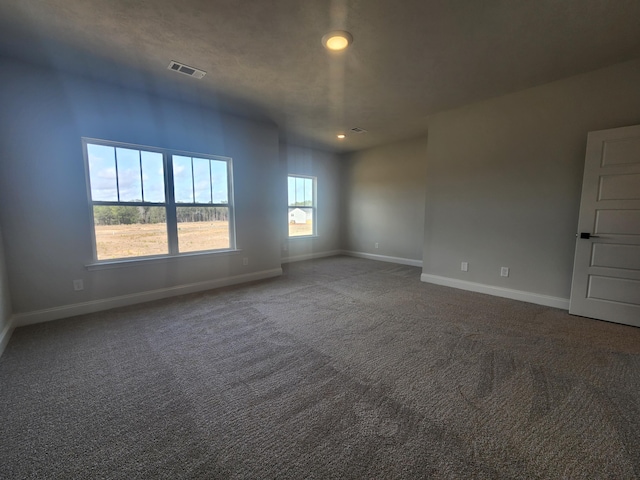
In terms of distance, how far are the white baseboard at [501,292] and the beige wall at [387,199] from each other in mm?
1417

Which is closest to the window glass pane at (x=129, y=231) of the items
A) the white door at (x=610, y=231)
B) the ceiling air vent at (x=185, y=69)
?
the ceiling air vent at (x=185, y=69)

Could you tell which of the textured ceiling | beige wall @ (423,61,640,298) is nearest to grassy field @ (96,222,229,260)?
the textured ceiling

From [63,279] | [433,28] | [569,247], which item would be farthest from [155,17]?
[569,247]

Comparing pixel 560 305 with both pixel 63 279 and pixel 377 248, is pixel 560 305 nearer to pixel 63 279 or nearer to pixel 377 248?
pixel 377 248

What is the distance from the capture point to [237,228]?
4.47m

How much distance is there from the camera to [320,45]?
245 centimetres

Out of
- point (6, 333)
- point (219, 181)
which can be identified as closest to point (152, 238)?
point (219, 181)

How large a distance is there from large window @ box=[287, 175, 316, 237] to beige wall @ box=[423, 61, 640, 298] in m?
3.16

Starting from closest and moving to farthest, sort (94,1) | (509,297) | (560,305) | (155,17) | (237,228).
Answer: (94,1) → (155,17) → (560,305) → (509,297) → (237,228)

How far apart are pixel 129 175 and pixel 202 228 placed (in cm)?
117

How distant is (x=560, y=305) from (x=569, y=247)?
73 centimetres

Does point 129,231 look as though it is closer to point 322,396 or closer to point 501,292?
point 322,396

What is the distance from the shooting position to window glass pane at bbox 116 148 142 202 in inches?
133

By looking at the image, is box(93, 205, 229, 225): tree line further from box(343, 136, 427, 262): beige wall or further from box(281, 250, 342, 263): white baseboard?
box(343, 136, 427, 262): beige wall
